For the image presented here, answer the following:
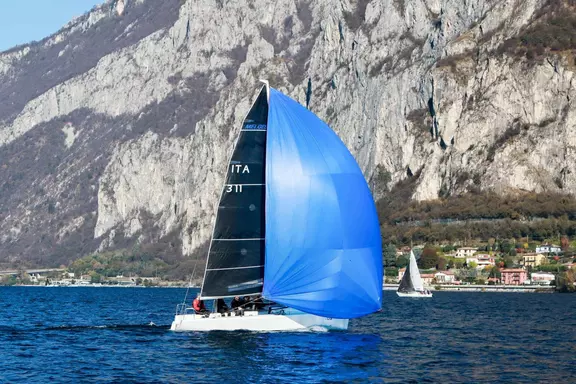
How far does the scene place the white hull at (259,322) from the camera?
5725cm

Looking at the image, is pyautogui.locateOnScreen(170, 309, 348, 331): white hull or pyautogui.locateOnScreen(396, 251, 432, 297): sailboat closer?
pyautogui.locateOnScreen(170, 309, 348, 331): white hull

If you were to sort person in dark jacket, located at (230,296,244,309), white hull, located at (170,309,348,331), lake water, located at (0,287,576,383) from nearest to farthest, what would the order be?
lake water, located at (0,287,576,383), white hull, located at (170,309,348,331), person in dark jacket, located at (230,296,244,309)

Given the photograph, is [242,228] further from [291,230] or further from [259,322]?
[259,322]

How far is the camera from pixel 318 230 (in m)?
55.2

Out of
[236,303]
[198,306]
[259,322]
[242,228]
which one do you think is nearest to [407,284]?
[236,303]

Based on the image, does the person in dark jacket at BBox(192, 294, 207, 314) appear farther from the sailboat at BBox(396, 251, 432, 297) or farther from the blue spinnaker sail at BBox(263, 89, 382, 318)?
the sailboat at BBox(396, 251, 432, 297)

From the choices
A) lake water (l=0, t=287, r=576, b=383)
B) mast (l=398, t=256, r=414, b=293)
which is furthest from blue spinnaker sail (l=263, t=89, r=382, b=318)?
mast (l=398, t=256, r=414, b=293)

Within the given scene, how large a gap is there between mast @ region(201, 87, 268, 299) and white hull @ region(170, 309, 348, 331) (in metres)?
1.51

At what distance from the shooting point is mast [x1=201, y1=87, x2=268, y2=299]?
2258 inches

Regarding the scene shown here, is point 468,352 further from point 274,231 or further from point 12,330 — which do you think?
point 12,330

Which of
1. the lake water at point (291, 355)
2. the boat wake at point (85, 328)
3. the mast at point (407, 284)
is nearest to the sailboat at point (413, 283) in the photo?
the mast at point (407, 284)

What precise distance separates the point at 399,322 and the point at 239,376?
38.8m

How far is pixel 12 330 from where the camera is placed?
2864 inches

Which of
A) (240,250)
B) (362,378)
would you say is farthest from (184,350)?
(362,378)
